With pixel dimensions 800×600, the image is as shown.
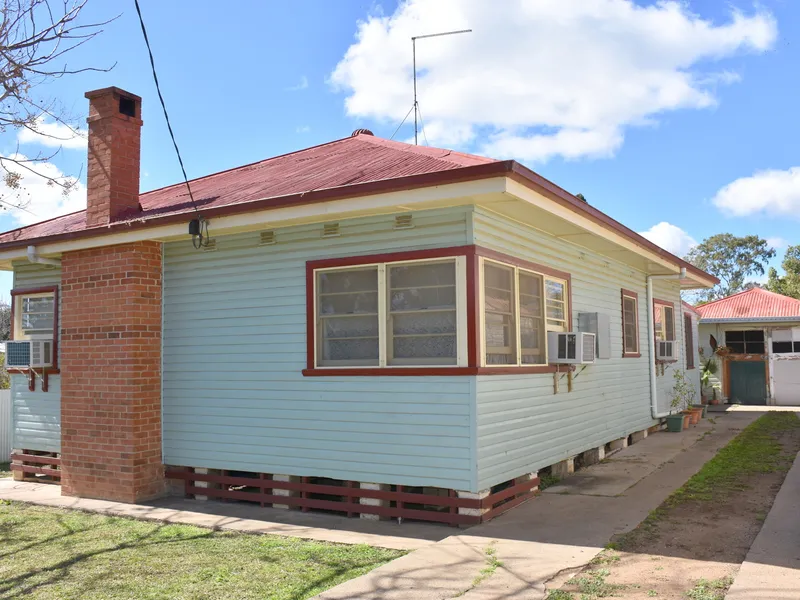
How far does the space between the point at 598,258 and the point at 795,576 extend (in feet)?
20.3

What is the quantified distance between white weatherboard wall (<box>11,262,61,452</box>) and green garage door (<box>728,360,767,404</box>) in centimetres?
1830

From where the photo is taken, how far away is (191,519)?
23.8 feet

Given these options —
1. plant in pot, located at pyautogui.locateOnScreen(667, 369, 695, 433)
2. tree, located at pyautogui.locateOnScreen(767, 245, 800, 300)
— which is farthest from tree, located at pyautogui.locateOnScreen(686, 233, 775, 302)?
plant in pot, located at pyautogui.locateOnScreen(667, 369, 695, 433)

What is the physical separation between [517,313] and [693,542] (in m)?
2.77

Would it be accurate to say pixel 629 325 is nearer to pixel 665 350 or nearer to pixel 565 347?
pixel 665 350

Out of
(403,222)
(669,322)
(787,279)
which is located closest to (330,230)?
(403,222)

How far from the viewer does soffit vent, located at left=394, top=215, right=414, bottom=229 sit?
708cm

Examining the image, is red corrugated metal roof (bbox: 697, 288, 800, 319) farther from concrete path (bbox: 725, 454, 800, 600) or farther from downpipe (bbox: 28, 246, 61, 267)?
downpipe (bbox: 28, 246, 61, 267)

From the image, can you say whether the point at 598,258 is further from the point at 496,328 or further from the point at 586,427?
the point at 496,328

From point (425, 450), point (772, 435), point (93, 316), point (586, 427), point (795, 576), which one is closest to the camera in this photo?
point (795, 576)

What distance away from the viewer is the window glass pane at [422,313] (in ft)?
22.8

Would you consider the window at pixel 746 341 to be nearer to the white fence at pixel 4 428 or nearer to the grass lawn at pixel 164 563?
the grass lawn at pixel 164 563

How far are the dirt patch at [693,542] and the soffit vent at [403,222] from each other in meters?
3.40

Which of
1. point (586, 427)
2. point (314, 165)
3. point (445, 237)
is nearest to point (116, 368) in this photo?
point (314, 165)
